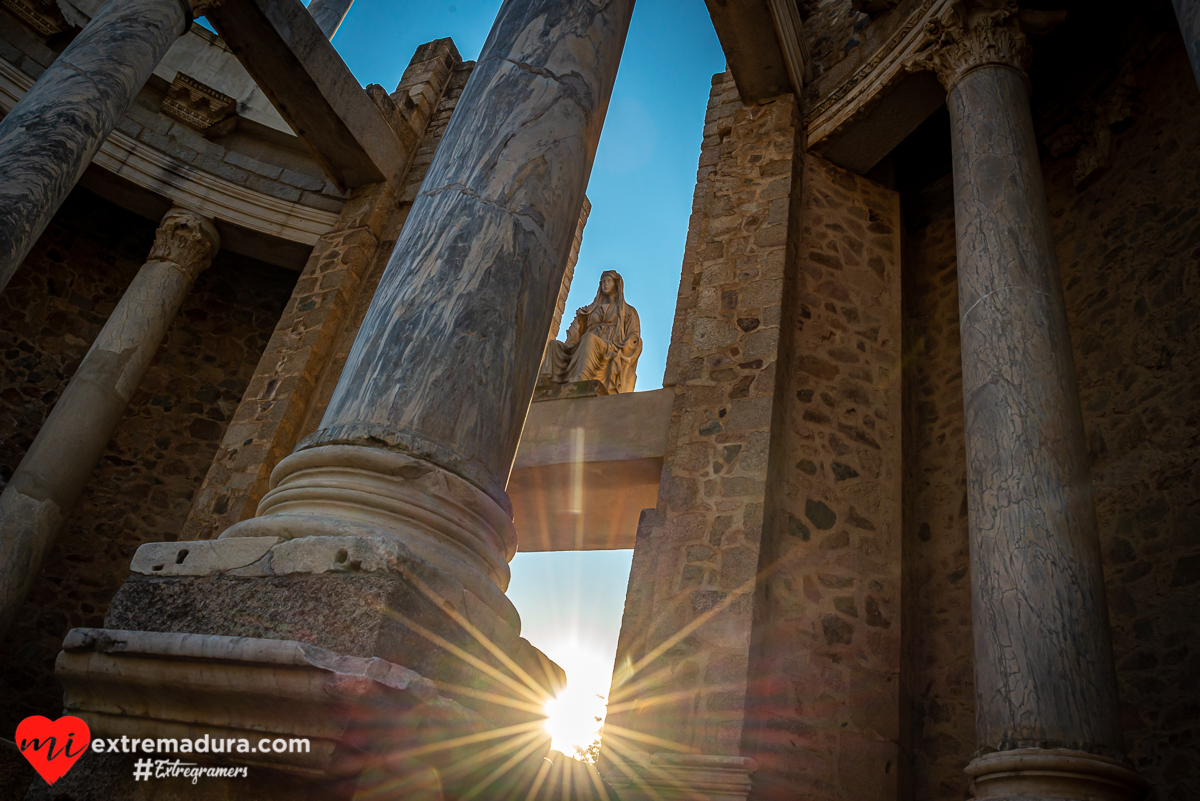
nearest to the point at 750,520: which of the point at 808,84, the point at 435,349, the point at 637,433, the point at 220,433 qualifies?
the point at 637,433

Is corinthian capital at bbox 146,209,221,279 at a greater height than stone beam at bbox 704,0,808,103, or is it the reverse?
stone beam at bbox 704,0,808,103

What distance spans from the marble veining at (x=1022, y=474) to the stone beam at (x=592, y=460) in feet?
8.72

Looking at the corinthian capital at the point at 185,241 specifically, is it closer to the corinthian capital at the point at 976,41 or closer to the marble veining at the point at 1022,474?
the corinthian capital at the point at 976,41

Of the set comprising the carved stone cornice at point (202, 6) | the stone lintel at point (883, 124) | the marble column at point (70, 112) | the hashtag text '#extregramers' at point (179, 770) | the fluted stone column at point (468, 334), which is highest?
the stone lintel at point (883, 124)

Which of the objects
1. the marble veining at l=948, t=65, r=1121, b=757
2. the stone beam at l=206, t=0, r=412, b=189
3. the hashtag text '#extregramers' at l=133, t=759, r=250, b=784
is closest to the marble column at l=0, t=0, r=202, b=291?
the stone beam at l=206, t=0, r=412, b=189

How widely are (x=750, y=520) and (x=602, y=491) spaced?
1.90 meters

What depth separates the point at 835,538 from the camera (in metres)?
5.87

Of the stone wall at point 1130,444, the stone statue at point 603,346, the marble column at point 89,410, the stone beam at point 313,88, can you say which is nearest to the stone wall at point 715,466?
the stone statue at point 603,346

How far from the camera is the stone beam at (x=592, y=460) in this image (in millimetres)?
6586

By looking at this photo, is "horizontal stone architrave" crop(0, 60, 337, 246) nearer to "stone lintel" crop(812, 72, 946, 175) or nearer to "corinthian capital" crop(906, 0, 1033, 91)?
"stone lintel" crop(812, 72, 946, 175)

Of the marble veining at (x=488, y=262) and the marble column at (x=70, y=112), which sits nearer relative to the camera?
the marble veining at (x=488, y=262)

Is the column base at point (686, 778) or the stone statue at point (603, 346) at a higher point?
the stone statue at point (603, 346)

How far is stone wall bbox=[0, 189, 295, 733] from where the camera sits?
896cm

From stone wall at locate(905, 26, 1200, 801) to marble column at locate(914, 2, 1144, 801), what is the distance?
1.56m
